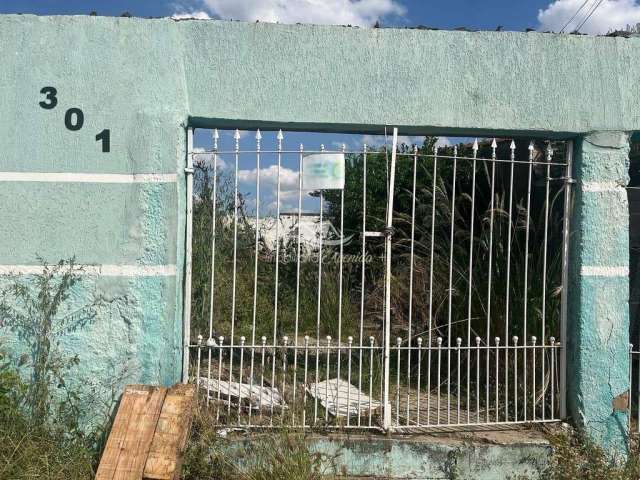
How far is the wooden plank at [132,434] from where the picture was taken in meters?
3.21

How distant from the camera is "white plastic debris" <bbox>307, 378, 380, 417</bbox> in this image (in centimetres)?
383

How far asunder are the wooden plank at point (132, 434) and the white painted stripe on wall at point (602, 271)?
2.85 metres

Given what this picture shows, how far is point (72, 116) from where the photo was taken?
12.3 ft

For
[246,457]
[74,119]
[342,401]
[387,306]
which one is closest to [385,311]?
[387,306]

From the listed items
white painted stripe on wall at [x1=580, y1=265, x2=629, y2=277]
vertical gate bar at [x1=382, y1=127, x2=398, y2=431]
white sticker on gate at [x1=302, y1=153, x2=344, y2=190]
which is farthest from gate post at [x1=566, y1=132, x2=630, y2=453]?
white sticker on gate at [x1=302, y1=153, x2=344, y2=190]

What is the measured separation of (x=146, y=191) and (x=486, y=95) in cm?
235

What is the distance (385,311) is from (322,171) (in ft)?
3.35

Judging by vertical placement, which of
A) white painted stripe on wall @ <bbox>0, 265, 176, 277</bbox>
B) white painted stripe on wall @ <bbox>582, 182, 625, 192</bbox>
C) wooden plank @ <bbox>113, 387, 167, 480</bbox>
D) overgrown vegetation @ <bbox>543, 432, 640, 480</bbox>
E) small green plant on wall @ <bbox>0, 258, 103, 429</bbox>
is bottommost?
overgrown vegetation @ <bbox>543, 432, 640, 480</bbox>

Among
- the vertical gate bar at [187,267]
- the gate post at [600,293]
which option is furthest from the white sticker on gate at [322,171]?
the gate post at [600,293]

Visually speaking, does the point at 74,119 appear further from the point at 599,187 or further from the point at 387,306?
the point at 599,187

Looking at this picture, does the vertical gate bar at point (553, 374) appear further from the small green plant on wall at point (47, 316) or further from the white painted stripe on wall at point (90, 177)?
the small green plant on wall at point (47, 316)

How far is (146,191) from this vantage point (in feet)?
12.3

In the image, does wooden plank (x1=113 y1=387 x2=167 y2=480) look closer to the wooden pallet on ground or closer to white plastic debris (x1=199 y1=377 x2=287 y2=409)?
the wooden pallet on ground

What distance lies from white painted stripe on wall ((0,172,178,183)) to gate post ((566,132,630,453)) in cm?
276
